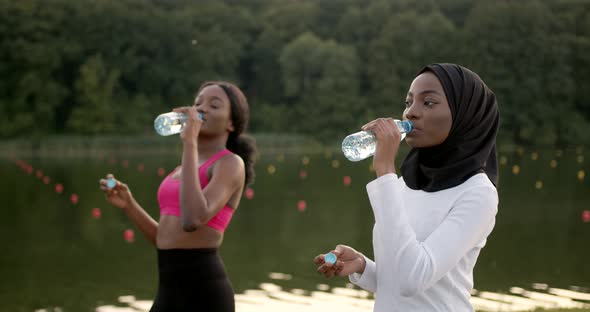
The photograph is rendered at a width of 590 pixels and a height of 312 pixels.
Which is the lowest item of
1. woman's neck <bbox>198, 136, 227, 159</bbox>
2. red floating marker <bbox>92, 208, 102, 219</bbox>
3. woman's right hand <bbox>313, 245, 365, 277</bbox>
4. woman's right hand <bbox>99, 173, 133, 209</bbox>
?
red floating marker <bbox>92, 208, 102, 219</bbox>

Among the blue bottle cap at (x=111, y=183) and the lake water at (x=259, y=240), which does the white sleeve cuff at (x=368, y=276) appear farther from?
the lake water at (x=259, y=240)

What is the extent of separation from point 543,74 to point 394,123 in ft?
176

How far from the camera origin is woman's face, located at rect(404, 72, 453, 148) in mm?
2326

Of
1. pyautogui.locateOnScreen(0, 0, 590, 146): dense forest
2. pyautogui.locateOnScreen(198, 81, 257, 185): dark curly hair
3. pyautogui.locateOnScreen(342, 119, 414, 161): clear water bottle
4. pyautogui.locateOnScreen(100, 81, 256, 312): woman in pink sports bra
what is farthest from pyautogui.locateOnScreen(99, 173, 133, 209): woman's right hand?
pyautogui.locateOnScreen(0, 0, 590, 146): dense forest

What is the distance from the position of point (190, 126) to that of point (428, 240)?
4.51 feet

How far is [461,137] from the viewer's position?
233 centimetres

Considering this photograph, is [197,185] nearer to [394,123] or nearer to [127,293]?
[394,123]

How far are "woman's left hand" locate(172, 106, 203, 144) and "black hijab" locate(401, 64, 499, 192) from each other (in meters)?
1.17

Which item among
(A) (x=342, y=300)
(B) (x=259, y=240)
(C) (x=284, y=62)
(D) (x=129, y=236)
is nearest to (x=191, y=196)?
(A) (x=342, y=300)

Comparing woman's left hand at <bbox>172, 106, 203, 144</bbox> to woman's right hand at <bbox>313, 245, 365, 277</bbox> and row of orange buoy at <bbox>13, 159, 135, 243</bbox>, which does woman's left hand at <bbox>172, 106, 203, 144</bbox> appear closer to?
woman's right hand at <bbox>313, 245, 365, 277</bbox>

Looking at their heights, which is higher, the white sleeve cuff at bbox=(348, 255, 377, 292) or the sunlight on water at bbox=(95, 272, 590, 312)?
the white sleeve cuff at bbox=(348, 255, 377, 292)

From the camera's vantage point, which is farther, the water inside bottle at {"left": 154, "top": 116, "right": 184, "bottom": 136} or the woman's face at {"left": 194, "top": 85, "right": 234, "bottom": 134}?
the woman's face at {"left": 194, "top": 85, "right": 234, "bottom": 134}

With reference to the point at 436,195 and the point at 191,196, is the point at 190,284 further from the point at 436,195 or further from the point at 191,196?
the point at 436,195

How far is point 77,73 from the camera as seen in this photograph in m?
51.5
